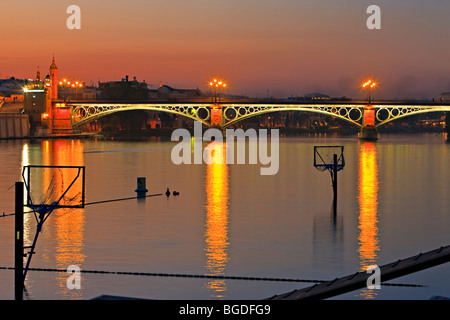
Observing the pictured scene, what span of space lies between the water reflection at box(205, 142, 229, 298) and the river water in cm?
5

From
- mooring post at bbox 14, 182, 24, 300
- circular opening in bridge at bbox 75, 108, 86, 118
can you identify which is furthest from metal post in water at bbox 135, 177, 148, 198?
circular opening in bridge at bbox 75, 108, 86, 118

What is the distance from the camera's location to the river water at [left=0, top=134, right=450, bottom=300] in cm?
2419

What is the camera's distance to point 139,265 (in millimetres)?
26812

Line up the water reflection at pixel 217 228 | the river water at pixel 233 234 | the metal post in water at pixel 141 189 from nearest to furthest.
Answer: the river water at pixel 233 234
the water reflection at pixel 217 228
the metal post in water at pixel 141 189

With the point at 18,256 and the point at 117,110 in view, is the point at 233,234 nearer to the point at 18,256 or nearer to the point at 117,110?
the point at 18,256

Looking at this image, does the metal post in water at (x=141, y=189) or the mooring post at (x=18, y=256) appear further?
the metal post in water at (x=141, y=189)

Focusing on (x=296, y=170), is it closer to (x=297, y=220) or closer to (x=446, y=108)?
(x=297, y=220)

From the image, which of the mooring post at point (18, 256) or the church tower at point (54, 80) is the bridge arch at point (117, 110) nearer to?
the church tower at point (54, 80)

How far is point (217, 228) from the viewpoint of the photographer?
35.8m

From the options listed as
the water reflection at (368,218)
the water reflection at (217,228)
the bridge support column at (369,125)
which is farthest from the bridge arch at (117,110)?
the water reflection at (217,228)

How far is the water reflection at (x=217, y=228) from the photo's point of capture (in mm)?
24497

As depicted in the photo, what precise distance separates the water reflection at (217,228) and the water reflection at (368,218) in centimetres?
418

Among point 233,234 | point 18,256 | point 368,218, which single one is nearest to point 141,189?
point 368,218
